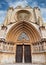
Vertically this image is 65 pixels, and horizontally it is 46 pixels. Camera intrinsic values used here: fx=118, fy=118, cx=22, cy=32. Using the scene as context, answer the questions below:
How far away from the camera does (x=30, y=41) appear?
13969mm

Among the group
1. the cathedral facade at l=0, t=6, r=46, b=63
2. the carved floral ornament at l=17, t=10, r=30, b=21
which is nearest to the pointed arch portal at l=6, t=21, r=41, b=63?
the cathedral facade at l=0, t=6, r=46, b=63

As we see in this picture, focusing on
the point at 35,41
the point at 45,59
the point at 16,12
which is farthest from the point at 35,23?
the point at 45,59

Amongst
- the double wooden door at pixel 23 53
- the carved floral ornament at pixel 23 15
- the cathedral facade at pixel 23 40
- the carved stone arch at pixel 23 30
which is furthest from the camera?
the carved floral ornament at pixel 23 15

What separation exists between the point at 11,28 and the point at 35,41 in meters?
3.17

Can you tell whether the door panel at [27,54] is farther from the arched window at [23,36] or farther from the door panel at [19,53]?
the arched window at [23,36]

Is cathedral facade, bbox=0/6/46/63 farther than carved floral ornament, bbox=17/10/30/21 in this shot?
No

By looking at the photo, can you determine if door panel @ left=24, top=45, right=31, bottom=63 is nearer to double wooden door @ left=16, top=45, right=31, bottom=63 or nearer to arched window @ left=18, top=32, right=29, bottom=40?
double wooden door @ left=16, top=45, right=31, bottom=63

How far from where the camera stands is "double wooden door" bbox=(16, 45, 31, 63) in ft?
44.0

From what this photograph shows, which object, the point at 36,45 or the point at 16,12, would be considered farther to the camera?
the point at 16,12

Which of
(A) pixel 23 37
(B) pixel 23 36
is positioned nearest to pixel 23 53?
(A) pixel 23 37

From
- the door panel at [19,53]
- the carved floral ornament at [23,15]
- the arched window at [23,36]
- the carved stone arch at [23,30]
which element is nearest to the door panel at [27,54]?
the door panel at [19,53]

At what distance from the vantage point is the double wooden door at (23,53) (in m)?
13.4

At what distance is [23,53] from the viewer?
1363cm

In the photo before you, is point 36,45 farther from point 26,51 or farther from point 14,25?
point 14,25
